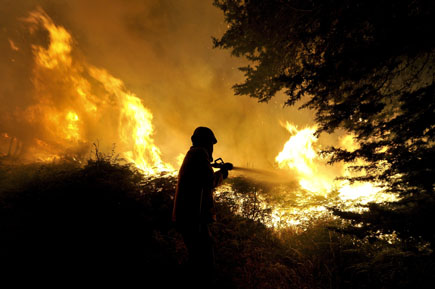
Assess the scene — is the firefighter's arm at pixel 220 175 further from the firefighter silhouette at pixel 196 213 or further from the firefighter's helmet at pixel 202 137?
the firefighter's helmet at pixel 202 137

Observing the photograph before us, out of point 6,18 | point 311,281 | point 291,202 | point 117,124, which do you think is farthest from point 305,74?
point 6,18

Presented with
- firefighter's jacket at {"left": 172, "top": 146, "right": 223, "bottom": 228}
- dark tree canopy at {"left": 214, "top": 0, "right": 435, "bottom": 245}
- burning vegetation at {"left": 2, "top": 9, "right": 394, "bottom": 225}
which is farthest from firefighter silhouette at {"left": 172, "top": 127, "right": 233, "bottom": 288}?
burning vegetation at {"left": 2, "top": 9, "right": 394, "bottom": 225}

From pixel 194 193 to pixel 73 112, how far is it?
125 ft

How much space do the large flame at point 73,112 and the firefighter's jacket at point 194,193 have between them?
71.6ft

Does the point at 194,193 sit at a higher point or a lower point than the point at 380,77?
lower

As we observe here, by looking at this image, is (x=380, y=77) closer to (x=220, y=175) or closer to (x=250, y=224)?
(x=220, y=175)

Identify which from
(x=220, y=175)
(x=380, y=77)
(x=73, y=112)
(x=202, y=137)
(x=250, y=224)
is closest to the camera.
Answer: (x=380, y=77)

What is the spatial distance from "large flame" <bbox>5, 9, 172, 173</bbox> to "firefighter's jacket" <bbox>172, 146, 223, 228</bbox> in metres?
21.8

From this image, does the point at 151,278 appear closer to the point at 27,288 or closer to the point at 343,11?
the point at 27,288

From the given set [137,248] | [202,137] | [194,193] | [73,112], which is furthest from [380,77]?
[73,112]

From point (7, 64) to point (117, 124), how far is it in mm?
18438

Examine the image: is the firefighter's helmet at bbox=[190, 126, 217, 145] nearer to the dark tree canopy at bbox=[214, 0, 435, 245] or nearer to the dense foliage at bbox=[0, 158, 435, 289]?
the dark tree canopy at bbox=[214, 0, 435, 245]

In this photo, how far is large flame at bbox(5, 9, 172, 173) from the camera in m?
25.3

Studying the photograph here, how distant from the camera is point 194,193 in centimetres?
268
